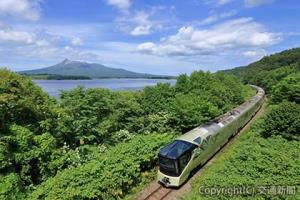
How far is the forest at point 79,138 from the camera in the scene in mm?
15055

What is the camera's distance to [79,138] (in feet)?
70.6

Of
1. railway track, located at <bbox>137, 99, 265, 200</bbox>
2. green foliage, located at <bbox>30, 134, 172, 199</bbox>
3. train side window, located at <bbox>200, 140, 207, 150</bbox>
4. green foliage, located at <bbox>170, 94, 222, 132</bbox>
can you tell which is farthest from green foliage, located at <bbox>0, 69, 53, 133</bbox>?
green foliage, located at <bbox>170, 94, 222, 132</bbox>

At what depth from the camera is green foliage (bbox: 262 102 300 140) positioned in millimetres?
20578

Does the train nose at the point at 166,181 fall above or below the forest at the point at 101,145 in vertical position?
below

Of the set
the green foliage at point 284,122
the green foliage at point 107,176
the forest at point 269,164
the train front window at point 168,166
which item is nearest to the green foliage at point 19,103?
the green foliage at point 107,176

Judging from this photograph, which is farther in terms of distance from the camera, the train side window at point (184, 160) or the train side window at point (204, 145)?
the train side window at point (204, 145)

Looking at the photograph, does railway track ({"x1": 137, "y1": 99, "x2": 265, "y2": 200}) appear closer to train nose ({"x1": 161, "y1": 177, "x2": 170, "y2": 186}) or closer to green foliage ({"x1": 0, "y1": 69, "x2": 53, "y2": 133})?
train nose ({"x1": 161, "y1": 177, "x2": 170, "y2": 186})

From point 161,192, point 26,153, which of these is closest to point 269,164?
point 161,192

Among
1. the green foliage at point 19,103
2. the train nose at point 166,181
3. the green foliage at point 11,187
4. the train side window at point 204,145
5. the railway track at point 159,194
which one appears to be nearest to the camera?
the green foliage at point 11,187

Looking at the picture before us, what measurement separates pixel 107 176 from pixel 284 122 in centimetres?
1327

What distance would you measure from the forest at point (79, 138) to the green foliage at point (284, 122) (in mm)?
6837

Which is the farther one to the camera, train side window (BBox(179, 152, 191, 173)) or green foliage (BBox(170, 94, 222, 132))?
green foliage (BBox(170, 94, 222, 132))

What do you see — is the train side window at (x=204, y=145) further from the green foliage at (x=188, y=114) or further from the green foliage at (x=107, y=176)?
the green foliage at (x=188, y=114)

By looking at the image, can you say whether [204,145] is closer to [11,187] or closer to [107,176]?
[107,176]
